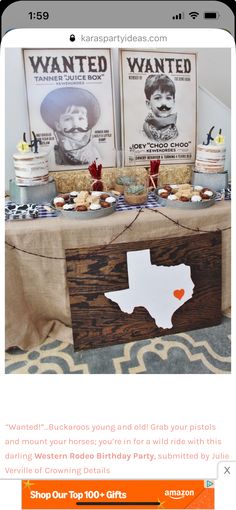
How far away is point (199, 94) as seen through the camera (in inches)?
55.4

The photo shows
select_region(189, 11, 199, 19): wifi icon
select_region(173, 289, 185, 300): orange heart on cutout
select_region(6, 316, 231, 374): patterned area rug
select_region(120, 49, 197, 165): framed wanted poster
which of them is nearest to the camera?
select_region(189, 11, 199, 19): wifi icon

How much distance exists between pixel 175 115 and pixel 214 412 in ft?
→ 3.63

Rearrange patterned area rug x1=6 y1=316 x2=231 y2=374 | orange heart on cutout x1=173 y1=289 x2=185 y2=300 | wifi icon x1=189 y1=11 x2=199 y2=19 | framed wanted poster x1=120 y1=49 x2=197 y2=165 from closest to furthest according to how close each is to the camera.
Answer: wifi icon x1=189 y1=11 x2=199 y2=19, patterned area rug x1=6 y1=316 x2=231 y2=374, orange heart on cutout x1=173 y1=289 x2=185 y2=300, framed wanted poster x1=120 y1=49 x2=197 y2=165

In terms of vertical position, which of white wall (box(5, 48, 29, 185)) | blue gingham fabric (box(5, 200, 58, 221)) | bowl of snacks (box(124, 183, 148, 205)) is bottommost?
blue gingham fabric (box(5, 200, 58, 221))

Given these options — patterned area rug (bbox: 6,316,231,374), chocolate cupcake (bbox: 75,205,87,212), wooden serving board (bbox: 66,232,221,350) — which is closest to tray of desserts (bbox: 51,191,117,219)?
chocolate cupcake (bbox: 75,205,87,212)

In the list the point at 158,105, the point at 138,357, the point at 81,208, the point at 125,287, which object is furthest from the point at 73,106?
the point at 138,357

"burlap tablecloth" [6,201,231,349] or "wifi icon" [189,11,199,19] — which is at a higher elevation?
"wifi icon" [189,11,199,19]

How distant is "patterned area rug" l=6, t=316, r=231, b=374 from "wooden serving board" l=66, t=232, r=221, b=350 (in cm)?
3

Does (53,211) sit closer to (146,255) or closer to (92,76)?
(146,255)

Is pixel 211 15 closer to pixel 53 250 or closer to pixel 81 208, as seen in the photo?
pixel 81 208

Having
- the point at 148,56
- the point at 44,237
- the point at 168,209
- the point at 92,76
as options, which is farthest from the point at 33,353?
the point at 148,56

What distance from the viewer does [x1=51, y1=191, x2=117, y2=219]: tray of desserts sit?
3.63ft

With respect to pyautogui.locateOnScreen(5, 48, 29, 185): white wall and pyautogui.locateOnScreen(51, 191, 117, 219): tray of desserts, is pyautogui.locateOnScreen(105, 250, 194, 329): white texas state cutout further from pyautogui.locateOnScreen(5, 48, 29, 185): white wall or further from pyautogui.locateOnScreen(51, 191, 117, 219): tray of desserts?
pyautogui.locateOnScreen(5, 48, 29, 185): white wall

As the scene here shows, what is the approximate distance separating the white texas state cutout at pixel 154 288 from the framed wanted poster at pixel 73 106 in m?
0.47
